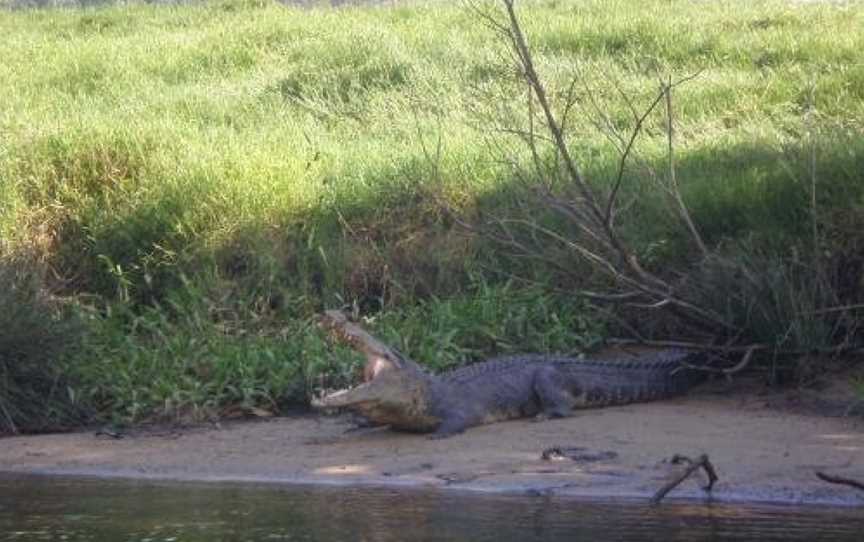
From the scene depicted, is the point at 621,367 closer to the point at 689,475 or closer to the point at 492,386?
the point at 492,386

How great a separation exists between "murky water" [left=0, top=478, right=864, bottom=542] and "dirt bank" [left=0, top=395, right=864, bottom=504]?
0.82ft

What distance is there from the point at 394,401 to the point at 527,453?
2.44 feet

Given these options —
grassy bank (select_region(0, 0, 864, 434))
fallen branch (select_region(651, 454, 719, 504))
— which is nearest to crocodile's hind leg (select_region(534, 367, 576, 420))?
grassy bank (select_region(0, 0, 864, 434))

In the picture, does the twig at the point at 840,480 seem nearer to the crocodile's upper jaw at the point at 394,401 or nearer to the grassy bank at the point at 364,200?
the grassy bank at the point at 364,200

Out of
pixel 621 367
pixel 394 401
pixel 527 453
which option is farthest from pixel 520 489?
pixel 621 367

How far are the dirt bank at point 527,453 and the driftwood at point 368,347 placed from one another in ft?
1.19

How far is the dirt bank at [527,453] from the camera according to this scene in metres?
6.74

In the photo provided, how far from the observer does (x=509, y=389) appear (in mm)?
8195

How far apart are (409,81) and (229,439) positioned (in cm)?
652

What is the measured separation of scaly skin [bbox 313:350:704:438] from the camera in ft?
25.5

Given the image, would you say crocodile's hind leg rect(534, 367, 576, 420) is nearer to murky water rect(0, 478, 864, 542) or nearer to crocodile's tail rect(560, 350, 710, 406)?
crocodile's tail rect(560, 350, 710, 406)

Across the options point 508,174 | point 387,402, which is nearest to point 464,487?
point 387,402

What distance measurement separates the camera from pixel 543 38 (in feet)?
50.8

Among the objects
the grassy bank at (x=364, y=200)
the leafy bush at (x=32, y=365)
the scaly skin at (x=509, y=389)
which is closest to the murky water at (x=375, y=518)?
the scaly skin at (x=509, y=389)
